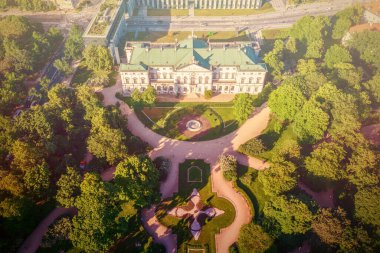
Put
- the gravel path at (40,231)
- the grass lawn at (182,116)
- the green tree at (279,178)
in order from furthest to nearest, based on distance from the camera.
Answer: the grass lawn at (182,116) → the green tree at (279,178) → the gravel path at (40,231)

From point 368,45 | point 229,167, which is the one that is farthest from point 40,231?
point 368,45

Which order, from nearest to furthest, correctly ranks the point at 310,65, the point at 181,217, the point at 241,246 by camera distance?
1. the point at 241,246
2. the point at 181,217
3. the point at 310,65

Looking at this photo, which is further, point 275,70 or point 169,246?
point 275,70

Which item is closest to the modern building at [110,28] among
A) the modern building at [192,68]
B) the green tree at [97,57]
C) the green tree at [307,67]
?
the green tree at [97,57]

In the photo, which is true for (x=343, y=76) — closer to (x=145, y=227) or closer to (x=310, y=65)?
(x=310, y=65)

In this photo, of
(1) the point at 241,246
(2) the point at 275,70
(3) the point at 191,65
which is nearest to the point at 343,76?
(2) the point at 275,70

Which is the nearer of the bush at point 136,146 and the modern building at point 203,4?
the bush at point 136,146

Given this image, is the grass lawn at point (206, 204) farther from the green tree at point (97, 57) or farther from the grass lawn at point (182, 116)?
the green tree at point (97, 57)
